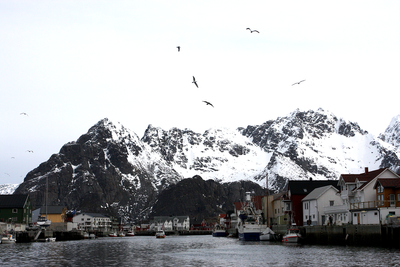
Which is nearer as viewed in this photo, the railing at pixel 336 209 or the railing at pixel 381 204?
the railing at pixel 381 204

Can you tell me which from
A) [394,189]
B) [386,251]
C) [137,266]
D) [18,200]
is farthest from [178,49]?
[18,200]

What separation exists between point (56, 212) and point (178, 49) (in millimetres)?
172602

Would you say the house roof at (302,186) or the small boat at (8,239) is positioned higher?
the house roof at (302,186)

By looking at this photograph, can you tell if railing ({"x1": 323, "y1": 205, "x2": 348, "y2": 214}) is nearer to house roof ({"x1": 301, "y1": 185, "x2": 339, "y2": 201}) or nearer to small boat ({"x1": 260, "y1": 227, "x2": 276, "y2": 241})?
house roof ({"x1": 301, "y1": 185, "x2": 339, "y2": 201})

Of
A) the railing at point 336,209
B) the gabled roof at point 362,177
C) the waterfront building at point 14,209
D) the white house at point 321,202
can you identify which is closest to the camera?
the gabled roof at point 362,177

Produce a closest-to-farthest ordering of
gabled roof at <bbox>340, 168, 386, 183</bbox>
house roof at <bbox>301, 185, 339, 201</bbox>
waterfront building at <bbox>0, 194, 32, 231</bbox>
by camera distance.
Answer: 1. gabled roof at <bbox>340, 168, 386, 183</bbox>
2. house roof at <bbox>301, 185, 339, 201</bbox>
3. waterfront building at <bbox>0, 194, 32, 231</bbox>

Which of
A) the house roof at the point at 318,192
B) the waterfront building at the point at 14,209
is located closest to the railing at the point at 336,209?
the house roof at the point at 318,192

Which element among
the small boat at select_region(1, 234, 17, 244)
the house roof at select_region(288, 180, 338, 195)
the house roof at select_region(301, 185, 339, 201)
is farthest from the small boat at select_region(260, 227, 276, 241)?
the small boat at select_region(1, 234, 17, 244)

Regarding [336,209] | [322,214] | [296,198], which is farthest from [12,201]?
[336,209]

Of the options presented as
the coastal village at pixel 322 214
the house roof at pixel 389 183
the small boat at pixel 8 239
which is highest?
the house roof at pixel 389 183

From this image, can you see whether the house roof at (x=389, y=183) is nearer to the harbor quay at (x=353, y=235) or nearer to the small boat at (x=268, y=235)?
the harbor quay at (x=353, y=235)

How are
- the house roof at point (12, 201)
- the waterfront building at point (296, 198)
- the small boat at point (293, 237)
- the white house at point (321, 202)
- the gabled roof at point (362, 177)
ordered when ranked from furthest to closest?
the house roof at point (12, 201) → the waterfront building at point (296, 198) → the white house at point (321, 202) → the small boat at point (293, 237) → the gabled roof at point (362, 177)

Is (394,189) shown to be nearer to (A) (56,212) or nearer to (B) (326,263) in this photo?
(B) (326,263)

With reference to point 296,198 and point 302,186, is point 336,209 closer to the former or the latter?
point 296,198
